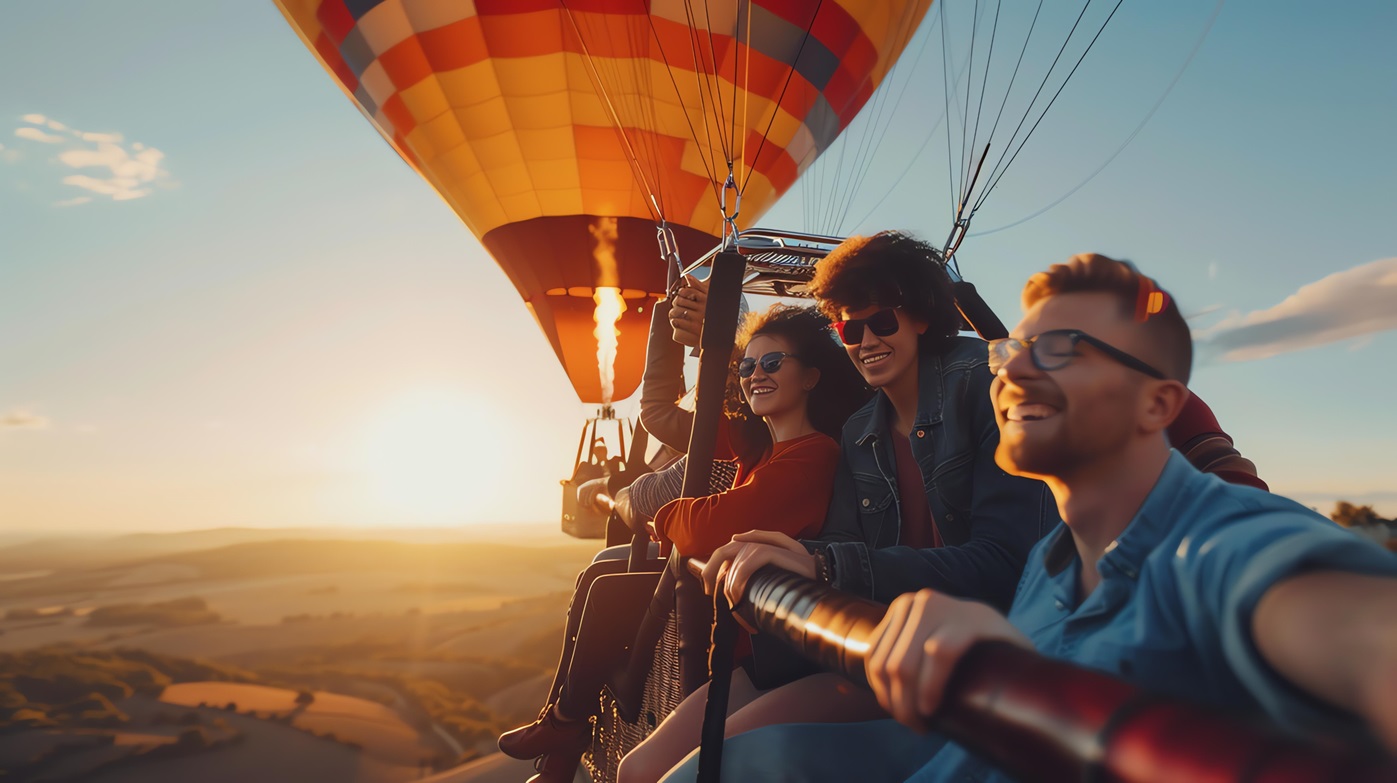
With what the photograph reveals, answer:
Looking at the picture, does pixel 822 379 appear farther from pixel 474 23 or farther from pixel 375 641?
pixel 375 641

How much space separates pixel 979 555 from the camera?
1362 millimetres

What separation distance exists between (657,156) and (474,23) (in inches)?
86.4

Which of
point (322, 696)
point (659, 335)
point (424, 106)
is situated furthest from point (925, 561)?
point (322, 696)

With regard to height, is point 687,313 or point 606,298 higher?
point 606,298

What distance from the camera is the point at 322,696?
40469 millimetres

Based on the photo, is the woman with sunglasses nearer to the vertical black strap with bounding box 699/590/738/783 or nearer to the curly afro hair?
the curly afro hair

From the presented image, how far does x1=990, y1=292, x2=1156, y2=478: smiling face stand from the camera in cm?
83

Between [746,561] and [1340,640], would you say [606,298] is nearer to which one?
[746,561]

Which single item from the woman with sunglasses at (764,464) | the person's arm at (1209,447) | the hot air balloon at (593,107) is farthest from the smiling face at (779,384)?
the hot air balloon at (593,107)

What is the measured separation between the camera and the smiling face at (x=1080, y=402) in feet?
2.72

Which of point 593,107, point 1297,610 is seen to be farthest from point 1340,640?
point 593,107

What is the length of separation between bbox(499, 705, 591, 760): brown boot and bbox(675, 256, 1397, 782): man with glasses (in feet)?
4.53

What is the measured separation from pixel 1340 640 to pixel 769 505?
1.33 meters

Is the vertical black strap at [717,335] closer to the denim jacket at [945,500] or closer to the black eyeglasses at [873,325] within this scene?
the denim jacket at [945,500]
